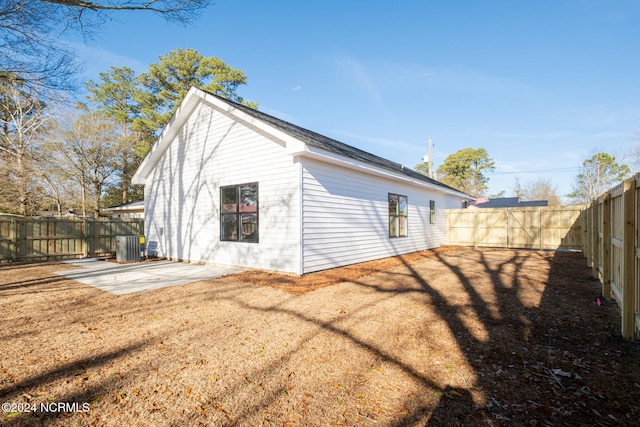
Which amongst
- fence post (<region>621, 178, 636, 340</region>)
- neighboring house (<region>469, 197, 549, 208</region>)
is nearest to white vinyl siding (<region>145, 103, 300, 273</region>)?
fence post (<region>621, 178, 636, 340</region>)

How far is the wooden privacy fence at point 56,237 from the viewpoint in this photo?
995cm

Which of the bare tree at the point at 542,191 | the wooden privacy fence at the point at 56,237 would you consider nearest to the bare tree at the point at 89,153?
the wooden privacy fence at the point at 56,237

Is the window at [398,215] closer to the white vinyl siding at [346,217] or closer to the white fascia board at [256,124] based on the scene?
the white vinyl siding at [346,217]

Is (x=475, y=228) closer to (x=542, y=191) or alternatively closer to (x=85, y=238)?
(x=85, y=238)

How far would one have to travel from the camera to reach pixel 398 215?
10984mm

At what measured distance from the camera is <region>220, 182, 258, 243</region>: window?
7816 mm

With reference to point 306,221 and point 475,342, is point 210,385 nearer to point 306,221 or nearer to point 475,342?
point 475,342

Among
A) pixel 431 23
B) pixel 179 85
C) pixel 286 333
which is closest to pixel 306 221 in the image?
pixel 286 333

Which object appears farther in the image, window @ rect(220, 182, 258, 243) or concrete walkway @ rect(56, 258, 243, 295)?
window @ rect(220, 182, 258, 243)

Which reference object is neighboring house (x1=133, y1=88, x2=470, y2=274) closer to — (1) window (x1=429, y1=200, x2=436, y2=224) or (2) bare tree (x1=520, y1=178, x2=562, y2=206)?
(1) window (x1=429, y1=200, x2=436, y2=224)

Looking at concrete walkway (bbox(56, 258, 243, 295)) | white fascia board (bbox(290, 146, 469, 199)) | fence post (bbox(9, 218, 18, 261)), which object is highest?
white fascia board (bbox(290, 146, 469, 199))

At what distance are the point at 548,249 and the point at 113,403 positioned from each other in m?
15.7

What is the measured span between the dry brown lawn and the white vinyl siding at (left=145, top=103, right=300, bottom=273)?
2.22 m

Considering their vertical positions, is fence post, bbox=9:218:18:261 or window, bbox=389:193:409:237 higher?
window, bbox=389:193:409:237
